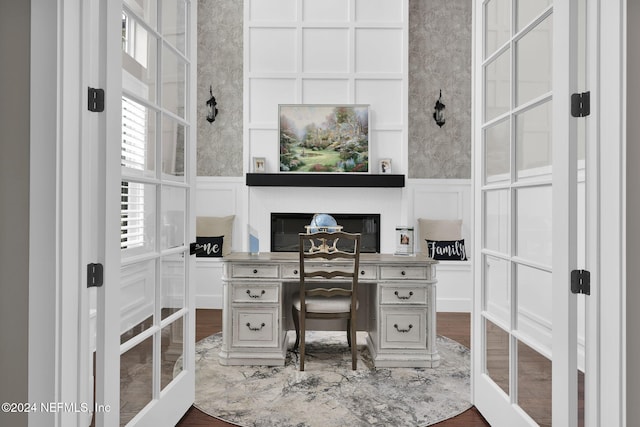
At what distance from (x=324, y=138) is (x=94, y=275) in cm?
383

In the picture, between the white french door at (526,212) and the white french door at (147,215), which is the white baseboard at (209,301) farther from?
the white french door at (526,212)

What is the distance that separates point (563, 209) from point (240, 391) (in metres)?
2.09

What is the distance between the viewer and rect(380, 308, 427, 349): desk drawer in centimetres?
305

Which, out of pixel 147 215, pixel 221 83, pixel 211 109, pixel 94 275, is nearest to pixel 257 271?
pixel 147 215

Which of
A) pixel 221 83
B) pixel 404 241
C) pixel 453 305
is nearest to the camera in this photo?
pixel 404 241

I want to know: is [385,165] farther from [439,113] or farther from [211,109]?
[211,109]

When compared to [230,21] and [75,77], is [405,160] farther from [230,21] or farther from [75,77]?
[75,77]

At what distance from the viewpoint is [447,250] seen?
195 inches

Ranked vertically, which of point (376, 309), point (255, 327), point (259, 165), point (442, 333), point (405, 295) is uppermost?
point (259, 165)

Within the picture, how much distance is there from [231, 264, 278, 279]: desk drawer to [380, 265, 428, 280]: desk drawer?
81 centimetres

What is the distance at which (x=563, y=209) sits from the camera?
1.51 metres

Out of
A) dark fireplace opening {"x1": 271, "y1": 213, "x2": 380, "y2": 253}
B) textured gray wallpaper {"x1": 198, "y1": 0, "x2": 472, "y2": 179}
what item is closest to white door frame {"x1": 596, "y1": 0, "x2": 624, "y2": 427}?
dark fireplace opening {"x1": 271, "y1": 213, "x2": 380, "y2": 253}

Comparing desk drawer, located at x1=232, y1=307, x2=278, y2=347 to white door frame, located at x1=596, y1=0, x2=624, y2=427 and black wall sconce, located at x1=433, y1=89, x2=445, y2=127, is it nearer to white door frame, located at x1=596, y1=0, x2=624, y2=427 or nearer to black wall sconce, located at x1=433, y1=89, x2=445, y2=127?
white door frame, located at x1=596, y1=0, x2=624, y2=427

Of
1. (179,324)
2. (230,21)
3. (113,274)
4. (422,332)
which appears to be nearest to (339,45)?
(230,21)
